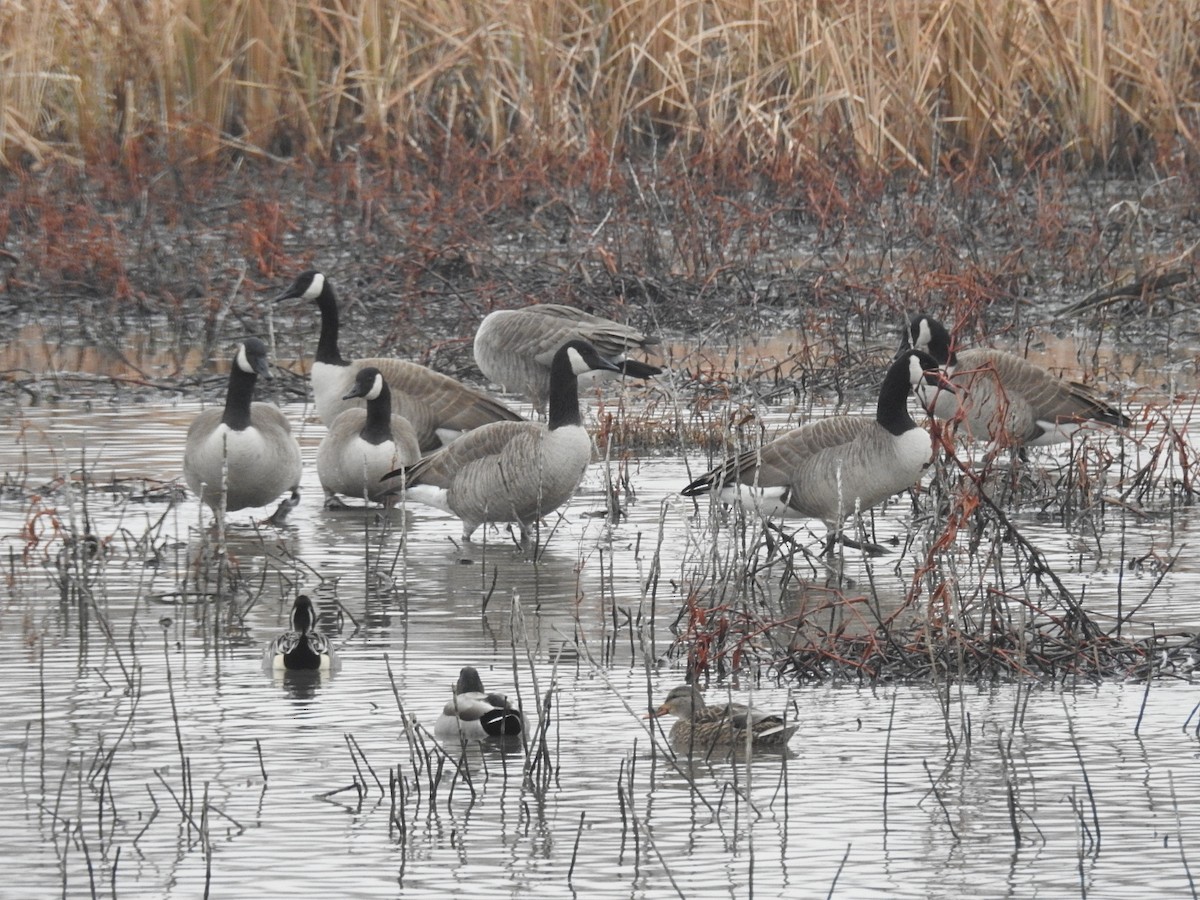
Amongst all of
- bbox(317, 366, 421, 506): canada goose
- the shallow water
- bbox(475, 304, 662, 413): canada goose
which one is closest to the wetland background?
the shallow water

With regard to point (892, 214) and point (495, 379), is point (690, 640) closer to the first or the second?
point (495, 379)

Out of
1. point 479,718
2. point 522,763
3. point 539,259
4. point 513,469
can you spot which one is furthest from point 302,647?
point 539,259

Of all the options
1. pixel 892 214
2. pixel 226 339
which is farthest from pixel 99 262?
pixel 892 214

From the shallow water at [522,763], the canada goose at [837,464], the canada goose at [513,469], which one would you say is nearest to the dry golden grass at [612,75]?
the canada goose at [513,469]

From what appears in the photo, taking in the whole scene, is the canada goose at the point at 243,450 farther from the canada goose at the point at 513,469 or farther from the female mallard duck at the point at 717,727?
the female mallard duck at the point at 717,727

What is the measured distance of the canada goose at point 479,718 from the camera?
6.15m

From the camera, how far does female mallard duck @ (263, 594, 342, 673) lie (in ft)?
22.9

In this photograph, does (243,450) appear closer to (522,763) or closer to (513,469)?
(513,469)

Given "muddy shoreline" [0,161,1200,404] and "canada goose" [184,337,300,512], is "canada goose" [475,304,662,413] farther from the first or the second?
"canada goose" [184,337,300,512]

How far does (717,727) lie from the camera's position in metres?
6.11

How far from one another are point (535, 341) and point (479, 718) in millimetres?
7030

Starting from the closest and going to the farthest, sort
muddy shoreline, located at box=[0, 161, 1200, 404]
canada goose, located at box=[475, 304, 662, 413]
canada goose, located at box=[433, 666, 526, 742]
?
canada goose, located at box=[433, 666, 526, 742], canada goose, located at box=[475, 304, 662, 413], muddy shoreline, located at box=[0, 161, 1200, 404]

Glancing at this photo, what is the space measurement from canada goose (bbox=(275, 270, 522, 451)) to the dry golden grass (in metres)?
6.09

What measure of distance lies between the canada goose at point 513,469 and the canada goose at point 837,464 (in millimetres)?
642
